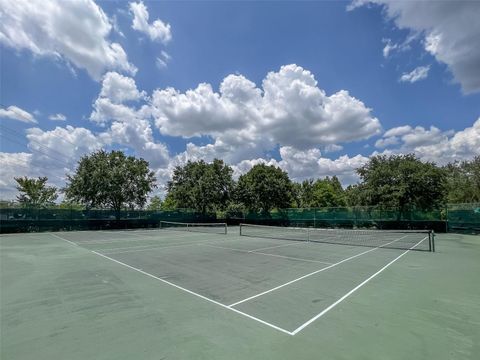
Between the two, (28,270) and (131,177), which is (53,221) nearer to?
(131,177)

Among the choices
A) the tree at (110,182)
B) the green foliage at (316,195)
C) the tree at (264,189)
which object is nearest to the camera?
the tree at (110,182)

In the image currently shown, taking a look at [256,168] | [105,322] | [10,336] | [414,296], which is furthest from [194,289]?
[256,168]

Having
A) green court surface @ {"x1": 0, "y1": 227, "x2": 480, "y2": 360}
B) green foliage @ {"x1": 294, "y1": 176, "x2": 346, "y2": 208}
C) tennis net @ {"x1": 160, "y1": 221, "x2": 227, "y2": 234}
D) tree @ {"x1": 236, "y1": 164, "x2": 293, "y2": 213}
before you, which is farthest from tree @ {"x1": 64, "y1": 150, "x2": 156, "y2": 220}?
green foliage @ {"x1": 294, "y1": 176, "x2": 346, "y2": 208}

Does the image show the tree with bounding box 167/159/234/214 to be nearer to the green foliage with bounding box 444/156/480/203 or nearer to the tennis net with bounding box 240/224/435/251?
the tennis net with bounding box 240/224/435/251

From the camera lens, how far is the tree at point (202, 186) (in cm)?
4762

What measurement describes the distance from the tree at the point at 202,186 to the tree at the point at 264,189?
2.72 meters

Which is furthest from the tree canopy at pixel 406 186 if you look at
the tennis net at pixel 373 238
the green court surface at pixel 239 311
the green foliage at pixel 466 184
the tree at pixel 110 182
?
the tree at pixel 110 182

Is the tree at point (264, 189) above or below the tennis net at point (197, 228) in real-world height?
above

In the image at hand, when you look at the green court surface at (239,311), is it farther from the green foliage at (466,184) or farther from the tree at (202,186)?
the green foliage at (466,184)

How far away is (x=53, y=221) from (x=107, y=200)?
704 centimetres

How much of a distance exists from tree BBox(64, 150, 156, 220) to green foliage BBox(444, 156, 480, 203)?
4579 centimetres

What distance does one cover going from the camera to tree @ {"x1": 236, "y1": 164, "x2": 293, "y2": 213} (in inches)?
1907

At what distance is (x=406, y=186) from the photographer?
3142cm

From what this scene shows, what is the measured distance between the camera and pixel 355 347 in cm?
447
